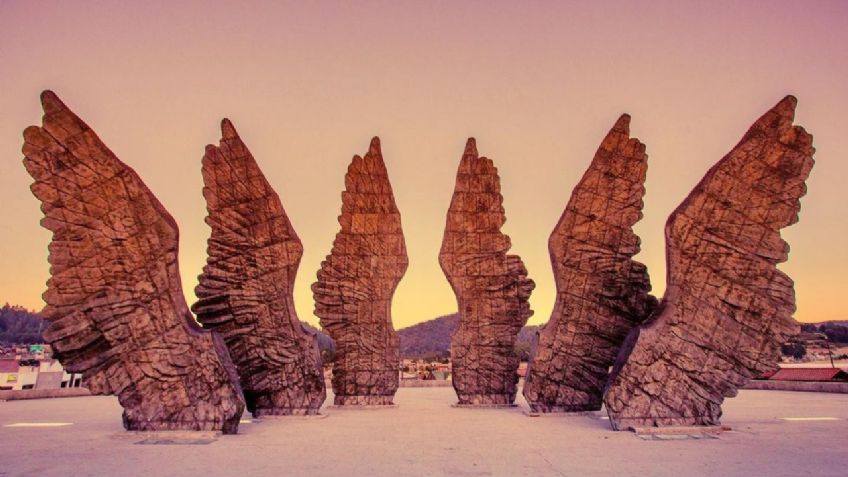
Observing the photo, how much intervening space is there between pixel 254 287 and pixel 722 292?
→ 7.33 m

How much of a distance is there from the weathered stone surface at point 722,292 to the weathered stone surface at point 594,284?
4.80 ft

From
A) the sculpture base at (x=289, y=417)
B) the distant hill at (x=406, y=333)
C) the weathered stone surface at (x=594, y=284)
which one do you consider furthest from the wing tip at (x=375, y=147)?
the distant hill at (x=406, y=333)

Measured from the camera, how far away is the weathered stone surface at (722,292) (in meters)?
8.41

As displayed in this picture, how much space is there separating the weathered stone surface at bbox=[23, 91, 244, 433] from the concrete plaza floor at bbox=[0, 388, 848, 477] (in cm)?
61

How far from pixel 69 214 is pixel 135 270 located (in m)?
1.15

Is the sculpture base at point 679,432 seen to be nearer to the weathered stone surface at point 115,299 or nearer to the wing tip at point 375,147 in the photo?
the weathered stone surface at point 115,299

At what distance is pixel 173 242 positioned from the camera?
28.1ft

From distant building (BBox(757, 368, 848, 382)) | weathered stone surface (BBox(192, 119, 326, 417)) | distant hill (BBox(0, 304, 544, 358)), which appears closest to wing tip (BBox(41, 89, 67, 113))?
weathered stone surface (BBox(192, 119, 326, 417))

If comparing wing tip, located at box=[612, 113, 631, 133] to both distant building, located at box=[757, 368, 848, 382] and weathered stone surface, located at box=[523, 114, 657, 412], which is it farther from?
distant building, located at box=[757, 368, 848, 382]

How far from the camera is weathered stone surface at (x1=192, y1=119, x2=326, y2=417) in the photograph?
10.2 meters

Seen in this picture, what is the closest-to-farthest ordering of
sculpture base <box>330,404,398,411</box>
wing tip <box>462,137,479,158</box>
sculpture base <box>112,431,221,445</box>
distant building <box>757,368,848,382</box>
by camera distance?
sculpture base <box>112,431,221,445</box>, sculpture base <box>330,404,398,411</box>, wing tip <box>462,137,479,158</box>, distant building <box>757,368,848,382</box>

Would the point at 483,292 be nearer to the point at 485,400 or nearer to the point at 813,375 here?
the point at 485,400

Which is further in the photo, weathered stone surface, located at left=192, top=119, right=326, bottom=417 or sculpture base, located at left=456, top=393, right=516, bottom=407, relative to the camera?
sculpture base, located at left=456, top=393, right=516, bottom=407

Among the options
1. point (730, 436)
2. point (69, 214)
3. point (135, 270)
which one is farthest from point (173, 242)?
point (730, 436)
